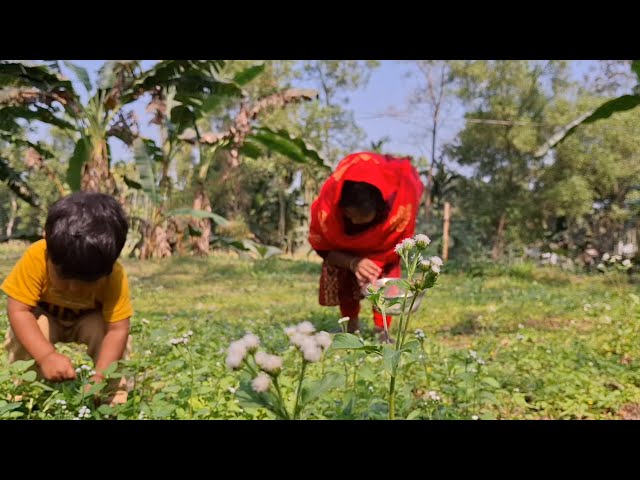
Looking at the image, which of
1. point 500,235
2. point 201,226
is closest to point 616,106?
point 201,226

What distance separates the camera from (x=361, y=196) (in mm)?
2414

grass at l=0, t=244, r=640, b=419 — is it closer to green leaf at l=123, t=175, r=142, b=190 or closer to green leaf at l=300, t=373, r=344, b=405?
green leaf at l=300, t=373, r=344, b=405

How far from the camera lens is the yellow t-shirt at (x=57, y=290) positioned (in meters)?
1.49

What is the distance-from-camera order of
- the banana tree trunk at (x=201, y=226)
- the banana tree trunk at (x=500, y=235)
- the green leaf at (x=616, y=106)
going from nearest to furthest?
the green leaf at (x=616, y=106)
the banana tree trunk at (x=201, y=226)
the banana tree trunk at (x=500, y=235)

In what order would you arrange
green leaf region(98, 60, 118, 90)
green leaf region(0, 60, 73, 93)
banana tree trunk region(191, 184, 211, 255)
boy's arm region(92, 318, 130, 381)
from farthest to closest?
banana tree trunk region(191, 184, 211, 255)
green leaf region(98, 60, 118, 90)
green leaf region(0, 60, 73, 93)
boy's arm region(92, 318, 130, 381)

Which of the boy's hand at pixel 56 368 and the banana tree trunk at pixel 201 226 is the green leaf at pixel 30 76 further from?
the boy's hand at pixel 56 368

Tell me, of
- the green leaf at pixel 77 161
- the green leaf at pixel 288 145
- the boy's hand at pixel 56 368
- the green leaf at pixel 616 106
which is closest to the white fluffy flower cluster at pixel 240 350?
the boy's hand at pixel 56 368

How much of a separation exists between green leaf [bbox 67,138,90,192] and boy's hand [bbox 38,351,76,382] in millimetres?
5068

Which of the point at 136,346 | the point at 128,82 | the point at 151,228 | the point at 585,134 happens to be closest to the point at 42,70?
the point at 128,82

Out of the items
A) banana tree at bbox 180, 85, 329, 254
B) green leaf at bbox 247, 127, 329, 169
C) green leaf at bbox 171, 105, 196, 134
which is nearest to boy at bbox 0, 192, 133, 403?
Answer: green leaf at bbox 247, 127, 329, 169

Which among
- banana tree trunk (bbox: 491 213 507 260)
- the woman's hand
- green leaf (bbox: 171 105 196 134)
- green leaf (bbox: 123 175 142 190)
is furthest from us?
banana tree trunk (bbox: 491 213 507 260)

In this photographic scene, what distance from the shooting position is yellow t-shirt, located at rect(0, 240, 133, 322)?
1.49 m

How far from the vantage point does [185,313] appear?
3.39 metres
